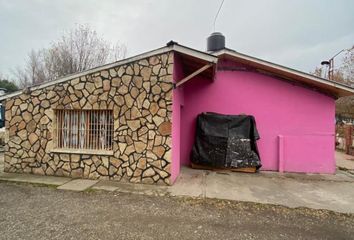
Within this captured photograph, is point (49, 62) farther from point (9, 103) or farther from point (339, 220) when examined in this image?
point (339, 220)

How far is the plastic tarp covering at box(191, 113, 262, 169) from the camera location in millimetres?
8156

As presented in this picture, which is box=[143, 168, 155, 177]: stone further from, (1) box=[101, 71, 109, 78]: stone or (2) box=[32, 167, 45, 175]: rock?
(2) box=[32, 167, 45, 175]: rock

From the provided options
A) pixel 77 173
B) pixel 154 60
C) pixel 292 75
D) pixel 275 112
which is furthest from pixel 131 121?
pixel 292 75

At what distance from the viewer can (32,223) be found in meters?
3.84

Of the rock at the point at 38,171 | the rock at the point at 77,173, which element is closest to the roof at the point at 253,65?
the rock at the point at 38,171

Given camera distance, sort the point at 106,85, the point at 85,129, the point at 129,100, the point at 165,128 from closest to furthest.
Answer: the point at 165,128 → the point at 129,100 → the point at 106,85 → the point at 85,129

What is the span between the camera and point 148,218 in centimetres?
419

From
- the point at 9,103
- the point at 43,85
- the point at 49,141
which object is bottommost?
the point at 49,141

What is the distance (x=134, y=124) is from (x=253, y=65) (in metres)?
4.86

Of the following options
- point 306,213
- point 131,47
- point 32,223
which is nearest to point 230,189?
point 306,213

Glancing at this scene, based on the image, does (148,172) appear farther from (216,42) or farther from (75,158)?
(216,42)

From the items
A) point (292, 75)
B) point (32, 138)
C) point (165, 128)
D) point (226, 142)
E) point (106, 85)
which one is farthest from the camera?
point (226, 142)

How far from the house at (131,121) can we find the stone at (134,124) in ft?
0.09

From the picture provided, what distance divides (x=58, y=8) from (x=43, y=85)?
823 cm
